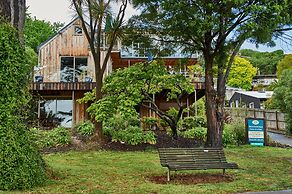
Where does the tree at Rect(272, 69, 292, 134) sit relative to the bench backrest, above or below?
above

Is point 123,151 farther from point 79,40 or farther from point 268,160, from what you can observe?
point 79,40

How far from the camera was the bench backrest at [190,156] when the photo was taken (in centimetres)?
795

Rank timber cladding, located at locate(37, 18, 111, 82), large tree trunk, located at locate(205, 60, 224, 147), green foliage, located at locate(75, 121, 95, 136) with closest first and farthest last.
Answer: large tree trunk, located at locate(205, 60, 224, 147) < green foliage, located at locate(75, 121, 95, 136) < timber cladding, located at locate(37, 18, 111, 82)

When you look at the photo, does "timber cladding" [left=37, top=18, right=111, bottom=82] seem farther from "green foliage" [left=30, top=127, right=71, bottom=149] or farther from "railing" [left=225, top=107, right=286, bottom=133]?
"railing" [left=225, top=107, right=286, bottom=133]

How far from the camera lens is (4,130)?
21.5 ft

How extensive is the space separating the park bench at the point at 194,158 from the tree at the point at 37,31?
39607 millimetres

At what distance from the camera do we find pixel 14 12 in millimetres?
7555

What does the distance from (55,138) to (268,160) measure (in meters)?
8.46

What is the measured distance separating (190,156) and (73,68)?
17.1 meters

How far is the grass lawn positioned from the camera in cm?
661

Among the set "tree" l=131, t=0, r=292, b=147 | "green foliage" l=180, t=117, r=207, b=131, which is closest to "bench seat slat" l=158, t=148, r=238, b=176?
"tree" l=131, t=0, r=292, b=147

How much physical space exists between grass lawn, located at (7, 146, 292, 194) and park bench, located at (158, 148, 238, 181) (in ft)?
1.65

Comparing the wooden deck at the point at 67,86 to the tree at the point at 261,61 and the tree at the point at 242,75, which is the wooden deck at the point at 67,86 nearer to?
the tree at the point at 242,75

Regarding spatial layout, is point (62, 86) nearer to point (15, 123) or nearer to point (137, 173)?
point (137, 173)
